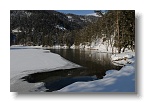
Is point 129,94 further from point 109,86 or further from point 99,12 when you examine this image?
point 99,12

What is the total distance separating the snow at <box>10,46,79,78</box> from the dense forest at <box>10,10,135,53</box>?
158 mm

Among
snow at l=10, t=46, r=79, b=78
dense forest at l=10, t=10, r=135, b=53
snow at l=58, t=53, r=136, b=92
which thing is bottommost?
snow at l=58, t=53, r=136, b=92

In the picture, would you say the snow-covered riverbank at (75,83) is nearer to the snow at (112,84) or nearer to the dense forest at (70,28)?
the snow at (112,84)

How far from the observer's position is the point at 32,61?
496 cm

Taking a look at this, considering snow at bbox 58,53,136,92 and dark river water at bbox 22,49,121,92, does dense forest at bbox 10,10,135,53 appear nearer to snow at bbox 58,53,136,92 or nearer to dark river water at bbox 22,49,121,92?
dark river water at bbox 22,49,121,92

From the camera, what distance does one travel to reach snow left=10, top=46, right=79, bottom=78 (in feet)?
16.1

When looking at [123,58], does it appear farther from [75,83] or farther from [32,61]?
[32,61]

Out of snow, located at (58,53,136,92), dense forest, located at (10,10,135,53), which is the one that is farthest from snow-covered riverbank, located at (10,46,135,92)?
dense forest, located at (10,10,135,53)

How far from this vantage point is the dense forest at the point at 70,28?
5.01 metres

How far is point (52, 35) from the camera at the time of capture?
5328mm

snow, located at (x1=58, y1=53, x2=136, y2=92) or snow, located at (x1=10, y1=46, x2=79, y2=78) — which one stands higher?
snow, located at (x1=10, y1=46, x2=79, y2=78)

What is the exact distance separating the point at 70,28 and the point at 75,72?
0.90 metres

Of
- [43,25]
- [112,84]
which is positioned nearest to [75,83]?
[112,84]

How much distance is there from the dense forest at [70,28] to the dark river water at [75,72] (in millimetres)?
229
